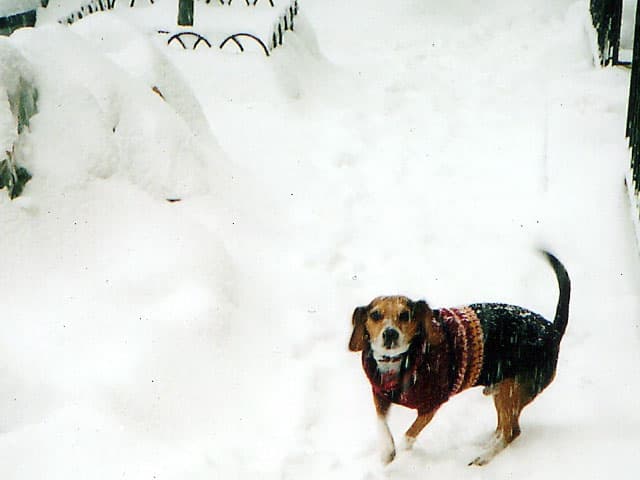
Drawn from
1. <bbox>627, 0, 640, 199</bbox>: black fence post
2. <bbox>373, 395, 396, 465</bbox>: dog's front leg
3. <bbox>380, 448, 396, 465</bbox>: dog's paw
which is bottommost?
<bbox>380, 448, 396, 465</bbox>: dog's paw

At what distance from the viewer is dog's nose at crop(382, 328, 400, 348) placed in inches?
108

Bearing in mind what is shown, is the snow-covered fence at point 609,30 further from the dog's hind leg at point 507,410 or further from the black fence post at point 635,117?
the dog's hind leg at point 507,410

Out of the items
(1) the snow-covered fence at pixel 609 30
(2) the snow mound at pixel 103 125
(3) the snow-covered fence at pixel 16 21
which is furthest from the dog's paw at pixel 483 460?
(3) the snow-covered fence at pixel 16 21

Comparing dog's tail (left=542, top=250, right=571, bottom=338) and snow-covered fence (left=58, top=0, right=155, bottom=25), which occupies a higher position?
snow-covered fence (left=58, top=0, right=155, bottom=25)

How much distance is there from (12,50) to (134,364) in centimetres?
194

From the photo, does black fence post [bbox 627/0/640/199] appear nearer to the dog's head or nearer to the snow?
the dog's head

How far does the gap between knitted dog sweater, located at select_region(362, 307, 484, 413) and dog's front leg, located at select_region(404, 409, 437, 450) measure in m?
0.05

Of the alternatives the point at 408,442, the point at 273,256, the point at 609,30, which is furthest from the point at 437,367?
the point at 609,30

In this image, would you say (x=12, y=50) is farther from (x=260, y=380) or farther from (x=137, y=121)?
(x=260, y=380)

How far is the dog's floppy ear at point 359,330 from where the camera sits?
283cm

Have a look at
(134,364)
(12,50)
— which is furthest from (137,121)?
(134,364)

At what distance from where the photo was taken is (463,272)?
4.71 meters

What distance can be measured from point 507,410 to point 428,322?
552 millimetres

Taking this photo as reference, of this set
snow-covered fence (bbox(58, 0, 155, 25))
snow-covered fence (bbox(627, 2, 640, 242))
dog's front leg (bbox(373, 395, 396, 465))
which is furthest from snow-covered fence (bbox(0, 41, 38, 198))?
snow-covered fence (bbox(58, 0, 155, 25))
